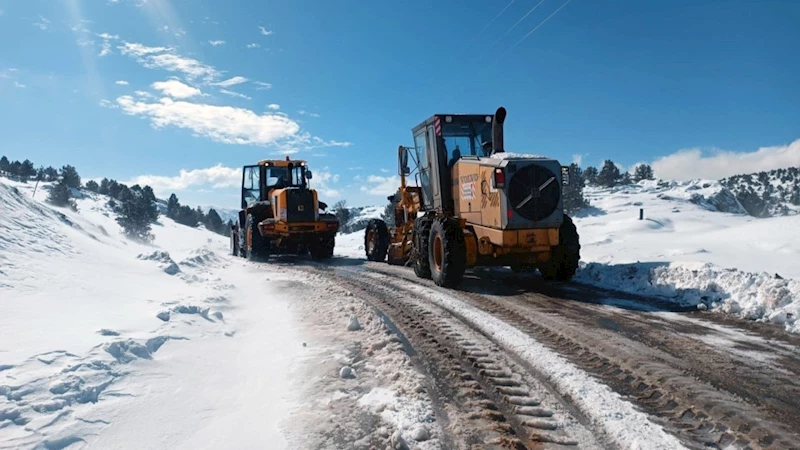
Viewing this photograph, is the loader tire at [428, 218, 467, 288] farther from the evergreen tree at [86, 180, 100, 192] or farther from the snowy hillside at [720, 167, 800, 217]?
the evergreen tree at [86, 180, 100, 192]

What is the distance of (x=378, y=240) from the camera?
14.1 meters

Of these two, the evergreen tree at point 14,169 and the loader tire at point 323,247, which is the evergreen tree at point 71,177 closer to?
the evergreen tree at point 14,169

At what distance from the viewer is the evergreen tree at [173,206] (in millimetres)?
74675

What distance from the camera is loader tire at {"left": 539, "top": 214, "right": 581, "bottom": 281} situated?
8.21 metres

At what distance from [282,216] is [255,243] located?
1306 millimetres

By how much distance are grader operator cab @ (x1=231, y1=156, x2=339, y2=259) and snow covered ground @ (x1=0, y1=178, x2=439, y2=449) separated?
26.7 feet

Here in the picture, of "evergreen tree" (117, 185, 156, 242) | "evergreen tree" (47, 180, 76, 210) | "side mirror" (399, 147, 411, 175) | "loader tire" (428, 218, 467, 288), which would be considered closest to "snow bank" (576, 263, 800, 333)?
"loader tire" (428, 218, 467, 288)

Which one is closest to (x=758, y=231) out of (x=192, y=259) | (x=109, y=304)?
(x=192, y=259)

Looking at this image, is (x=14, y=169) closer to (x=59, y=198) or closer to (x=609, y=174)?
(x=59, y=198)

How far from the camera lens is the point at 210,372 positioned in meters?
3.92

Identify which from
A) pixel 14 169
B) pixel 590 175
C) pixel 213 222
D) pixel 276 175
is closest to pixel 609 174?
pixel 590 175

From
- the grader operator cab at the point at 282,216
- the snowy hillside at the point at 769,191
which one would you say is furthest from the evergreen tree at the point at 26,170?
the snowy hillside at the point at 769,191

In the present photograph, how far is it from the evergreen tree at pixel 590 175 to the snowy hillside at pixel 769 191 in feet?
72.0

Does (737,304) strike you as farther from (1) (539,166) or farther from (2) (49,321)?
(2) (49,321)
